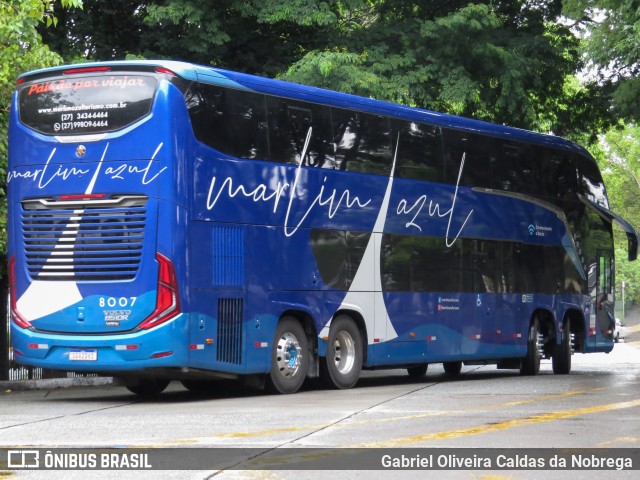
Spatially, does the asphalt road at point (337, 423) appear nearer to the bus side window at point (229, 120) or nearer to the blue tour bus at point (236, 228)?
the blue tour bus at point (236, 228)

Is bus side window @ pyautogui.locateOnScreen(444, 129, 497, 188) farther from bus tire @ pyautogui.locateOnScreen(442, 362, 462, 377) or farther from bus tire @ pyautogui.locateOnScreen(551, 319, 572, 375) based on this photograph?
bus tire @ pyautogui.locateOnScreen(442, 362, 462, 377)

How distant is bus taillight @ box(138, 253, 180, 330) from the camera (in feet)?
55.8

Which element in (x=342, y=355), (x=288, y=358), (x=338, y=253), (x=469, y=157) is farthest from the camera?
(x=469, y=157)

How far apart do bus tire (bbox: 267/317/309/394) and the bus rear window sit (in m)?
3.84

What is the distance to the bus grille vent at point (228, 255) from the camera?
1788 cm

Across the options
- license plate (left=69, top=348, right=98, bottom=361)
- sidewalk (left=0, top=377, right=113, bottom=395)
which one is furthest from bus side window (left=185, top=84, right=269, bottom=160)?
sidewalk (left=0, top=377, right=113, bottom=395)

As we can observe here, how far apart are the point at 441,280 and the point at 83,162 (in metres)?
7.64

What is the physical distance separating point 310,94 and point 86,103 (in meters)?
3.66

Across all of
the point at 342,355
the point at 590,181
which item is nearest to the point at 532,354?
the point at 590,181

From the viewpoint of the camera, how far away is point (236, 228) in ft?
59.9

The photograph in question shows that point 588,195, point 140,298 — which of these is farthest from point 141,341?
point 588,195

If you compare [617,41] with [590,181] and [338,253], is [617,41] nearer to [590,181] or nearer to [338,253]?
[338,253]

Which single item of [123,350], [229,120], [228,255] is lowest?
[123,350]

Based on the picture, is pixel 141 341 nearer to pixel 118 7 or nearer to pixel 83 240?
pixel 83 240
